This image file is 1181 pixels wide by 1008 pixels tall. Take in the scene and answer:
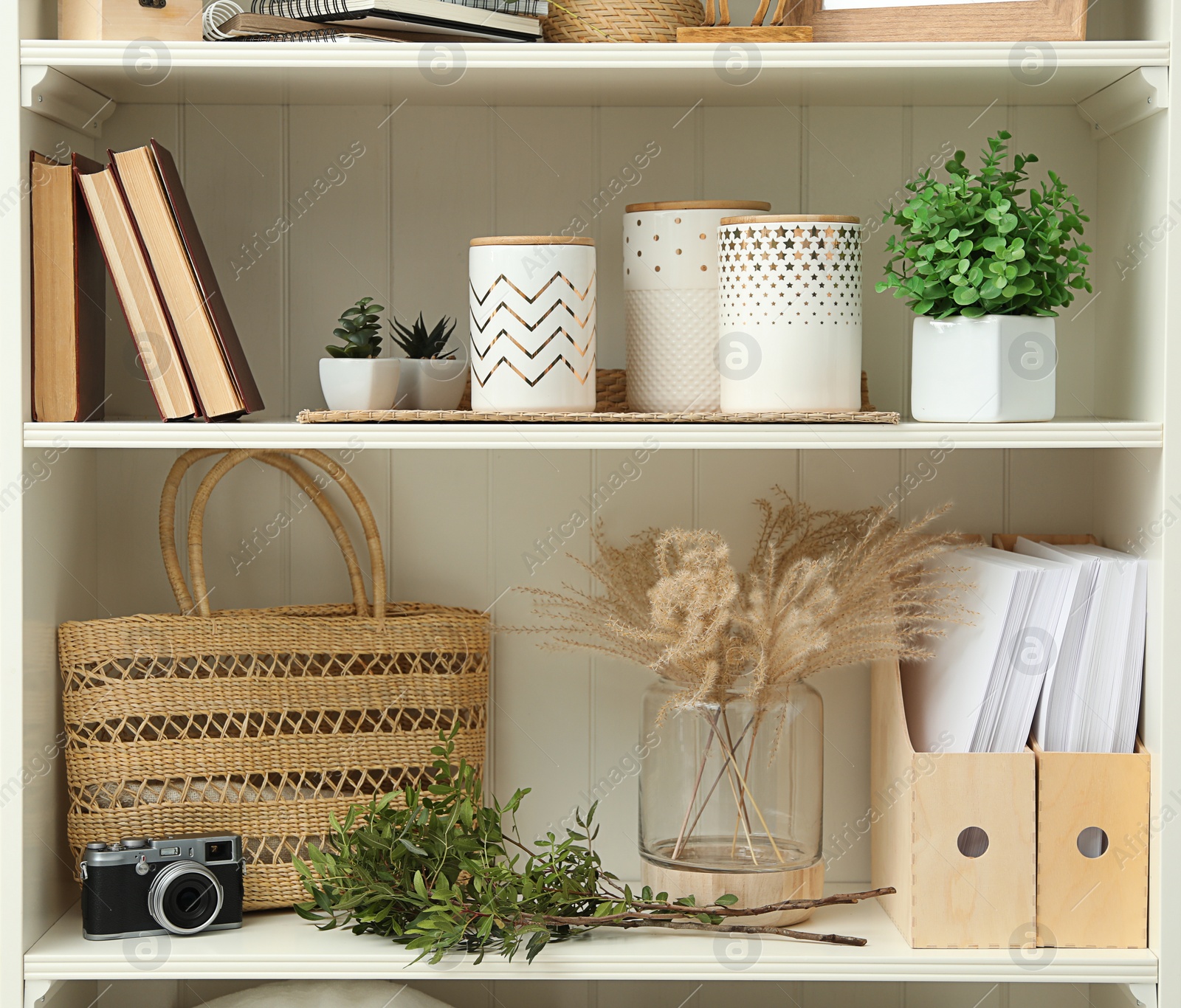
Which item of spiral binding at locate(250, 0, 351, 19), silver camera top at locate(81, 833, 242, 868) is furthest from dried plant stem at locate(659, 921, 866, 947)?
spiral binding at locate(250, 0, 351, 19)

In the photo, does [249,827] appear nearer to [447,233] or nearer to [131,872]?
[131,872]

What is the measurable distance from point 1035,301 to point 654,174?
1.53ft

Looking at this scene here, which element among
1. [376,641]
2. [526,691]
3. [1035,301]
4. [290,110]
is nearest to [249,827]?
[376,641]

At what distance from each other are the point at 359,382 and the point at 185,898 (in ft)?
1.75

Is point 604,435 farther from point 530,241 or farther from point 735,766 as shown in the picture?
point 735,766

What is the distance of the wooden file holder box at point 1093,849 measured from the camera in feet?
3.42

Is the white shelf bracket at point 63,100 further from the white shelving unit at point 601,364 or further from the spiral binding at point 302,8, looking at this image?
the spiral binding at point 302,8

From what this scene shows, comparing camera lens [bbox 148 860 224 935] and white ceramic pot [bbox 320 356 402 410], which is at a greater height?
white ceramic pot [bbox 320 356 402 410]

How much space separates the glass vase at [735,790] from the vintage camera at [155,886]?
44 cm

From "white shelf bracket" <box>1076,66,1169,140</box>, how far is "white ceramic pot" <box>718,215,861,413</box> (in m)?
0.29

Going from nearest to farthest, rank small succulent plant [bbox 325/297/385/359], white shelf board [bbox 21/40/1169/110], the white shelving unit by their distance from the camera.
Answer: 1. white shelf board [bbox 21/40/1169/110]
2. small succulent plant [bbox 325/297/385/359]
3. the white shelving unit

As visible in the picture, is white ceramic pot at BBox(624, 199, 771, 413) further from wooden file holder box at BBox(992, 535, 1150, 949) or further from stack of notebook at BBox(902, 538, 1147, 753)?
wooden file holder box at BBox(992, 535, 1150, 949)

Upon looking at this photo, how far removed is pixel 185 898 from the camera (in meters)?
1.08

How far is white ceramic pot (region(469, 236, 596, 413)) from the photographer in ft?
3.46
